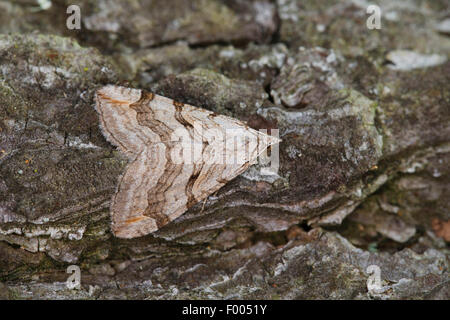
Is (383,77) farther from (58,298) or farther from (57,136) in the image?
(58,298)

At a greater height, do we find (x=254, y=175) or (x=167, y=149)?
(x=167, y=149)

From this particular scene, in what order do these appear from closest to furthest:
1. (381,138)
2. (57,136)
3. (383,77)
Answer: (57,136), (381,138), (383,77)

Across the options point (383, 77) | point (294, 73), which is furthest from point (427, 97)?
point (294, 73)

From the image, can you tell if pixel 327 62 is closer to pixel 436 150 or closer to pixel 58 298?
pixel 436 150

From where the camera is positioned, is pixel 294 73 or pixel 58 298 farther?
pixel 294 73

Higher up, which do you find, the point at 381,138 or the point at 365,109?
the point at 365,109

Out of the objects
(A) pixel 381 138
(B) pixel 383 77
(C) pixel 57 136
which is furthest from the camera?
(B) pixel 383 77

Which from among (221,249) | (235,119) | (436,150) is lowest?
(221,249)
